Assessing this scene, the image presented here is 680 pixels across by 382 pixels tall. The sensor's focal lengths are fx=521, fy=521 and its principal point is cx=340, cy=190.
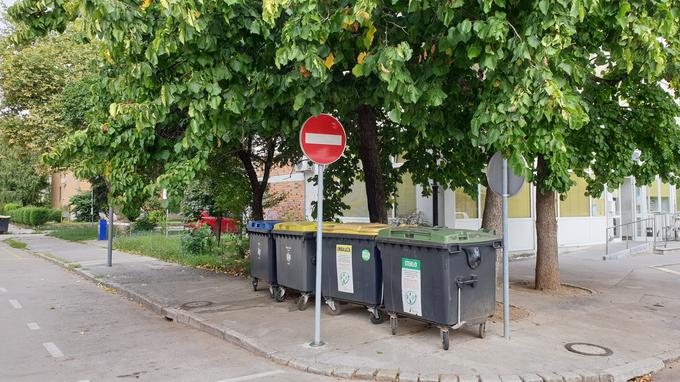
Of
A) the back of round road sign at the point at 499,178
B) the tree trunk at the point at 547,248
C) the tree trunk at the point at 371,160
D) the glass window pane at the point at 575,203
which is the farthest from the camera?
the glass window pane at the point at 575,203

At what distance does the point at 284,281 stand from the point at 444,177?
394cm

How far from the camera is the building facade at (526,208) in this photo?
Result: 1441 centimetres

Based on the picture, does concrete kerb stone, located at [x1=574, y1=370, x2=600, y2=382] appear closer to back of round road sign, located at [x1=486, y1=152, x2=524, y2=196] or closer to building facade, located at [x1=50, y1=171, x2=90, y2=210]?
back of round road sign, located at [x1=486, y1=152, x2=524, y2=196]

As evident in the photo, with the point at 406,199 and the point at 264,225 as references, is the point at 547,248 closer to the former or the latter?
the point at 264,225

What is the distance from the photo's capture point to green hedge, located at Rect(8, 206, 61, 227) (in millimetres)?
34844

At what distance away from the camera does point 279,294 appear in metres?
8.73

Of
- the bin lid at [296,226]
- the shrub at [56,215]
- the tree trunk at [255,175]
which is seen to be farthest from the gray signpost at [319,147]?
the shrub at [56,215]

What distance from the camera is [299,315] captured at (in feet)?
25.4

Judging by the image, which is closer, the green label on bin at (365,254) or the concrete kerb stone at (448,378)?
the concrete kerb stone at (448,378)

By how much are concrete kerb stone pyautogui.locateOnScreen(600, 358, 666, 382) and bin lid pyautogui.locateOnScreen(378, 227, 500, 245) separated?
1.89 metres

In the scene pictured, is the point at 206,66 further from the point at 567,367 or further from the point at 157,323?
the point at 567,367

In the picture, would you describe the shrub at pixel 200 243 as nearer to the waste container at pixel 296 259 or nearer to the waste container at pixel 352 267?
the waste container at pixel 296 259

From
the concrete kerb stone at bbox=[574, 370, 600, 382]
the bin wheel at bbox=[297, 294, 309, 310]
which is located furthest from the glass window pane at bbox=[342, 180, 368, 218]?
the concrete kerb stone at bbox=[574, 370, 600, 382]

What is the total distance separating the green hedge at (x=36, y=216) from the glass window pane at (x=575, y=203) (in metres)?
32.4
